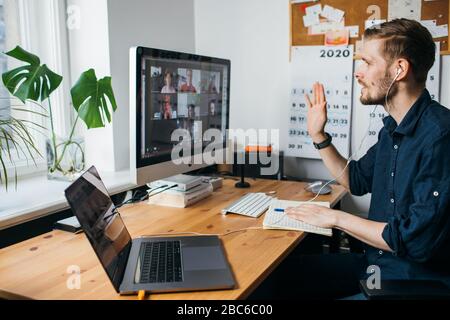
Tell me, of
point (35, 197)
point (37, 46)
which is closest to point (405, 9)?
point (37, 46)

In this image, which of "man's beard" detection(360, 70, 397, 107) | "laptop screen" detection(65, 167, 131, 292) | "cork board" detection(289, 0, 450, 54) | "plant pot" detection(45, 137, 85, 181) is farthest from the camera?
"cork board" detection(289, 0, 450, 54)

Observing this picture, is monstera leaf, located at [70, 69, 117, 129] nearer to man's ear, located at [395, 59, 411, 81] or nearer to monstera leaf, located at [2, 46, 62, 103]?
monstera leaf, located at [2, 46, 62, 103]

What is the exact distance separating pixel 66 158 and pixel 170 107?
0.56 metres

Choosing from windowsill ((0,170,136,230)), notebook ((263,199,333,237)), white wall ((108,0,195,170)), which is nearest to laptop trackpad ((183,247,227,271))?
notebook ((263,199,333,237))

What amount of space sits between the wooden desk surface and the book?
0.03 meters

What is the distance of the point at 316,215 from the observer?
1.41 m

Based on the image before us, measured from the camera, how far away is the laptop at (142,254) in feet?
3.25

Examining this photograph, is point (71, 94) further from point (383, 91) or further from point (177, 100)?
point (383, 91)

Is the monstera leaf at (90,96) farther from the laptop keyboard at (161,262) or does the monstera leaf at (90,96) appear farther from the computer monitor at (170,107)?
the laptop keyboard at (161,262)

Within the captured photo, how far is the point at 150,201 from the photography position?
1.76 metres

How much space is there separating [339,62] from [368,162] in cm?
80

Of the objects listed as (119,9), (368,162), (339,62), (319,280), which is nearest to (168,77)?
(119,9)

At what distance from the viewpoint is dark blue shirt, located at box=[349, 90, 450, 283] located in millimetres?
1135
